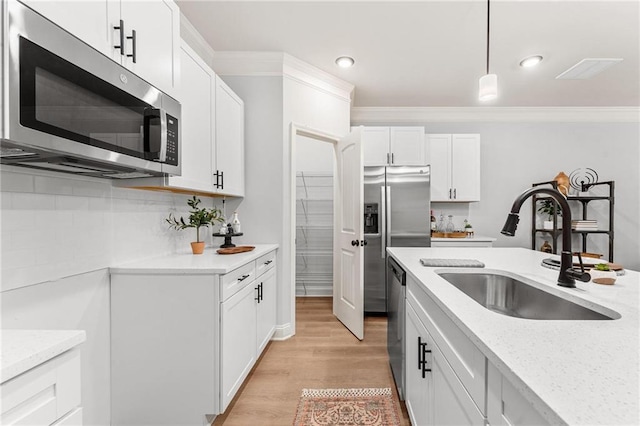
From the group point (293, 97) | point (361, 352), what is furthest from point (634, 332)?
point (293, 97)

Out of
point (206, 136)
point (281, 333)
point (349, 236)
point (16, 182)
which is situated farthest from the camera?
point (349, 236)

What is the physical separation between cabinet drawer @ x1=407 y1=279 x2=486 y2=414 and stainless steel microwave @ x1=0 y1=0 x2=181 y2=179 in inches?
53.9

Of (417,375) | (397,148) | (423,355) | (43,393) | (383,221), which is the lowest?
(417,375)

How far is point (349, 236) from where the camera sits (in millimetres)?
3242

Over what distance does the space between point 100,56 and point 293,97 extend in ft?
6.78

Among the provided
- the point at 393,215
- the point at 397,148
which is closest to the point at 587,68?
the point at 397,148

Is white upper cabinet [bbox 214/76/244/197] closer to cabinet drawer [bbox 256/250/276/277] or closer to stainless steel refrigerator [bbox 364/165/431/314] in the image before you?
cabinet drawer [bbox 256/250/276/277]

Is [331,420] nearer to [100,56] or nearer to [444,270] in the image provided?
[444,270]

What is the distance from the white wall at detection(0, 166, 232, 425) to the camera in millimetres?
1224

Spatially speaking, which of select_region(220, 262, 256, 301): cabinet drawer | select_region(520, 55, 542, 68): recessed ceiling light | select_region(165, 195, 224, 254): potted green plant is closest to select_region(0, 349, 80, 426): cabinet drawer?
select_region(220, 262, 256, 301): cabinet drawer

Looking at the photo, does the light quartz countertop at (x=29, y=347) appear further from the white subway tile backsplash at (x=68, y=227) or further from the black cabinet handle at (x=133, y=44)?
the black cabinet handle at (x=133, y=44)

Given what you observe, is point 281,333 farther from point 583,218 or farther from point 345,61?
point 583,218

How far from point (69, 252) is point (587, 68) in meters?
4.42

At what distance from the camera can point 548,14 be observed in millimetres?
2365
